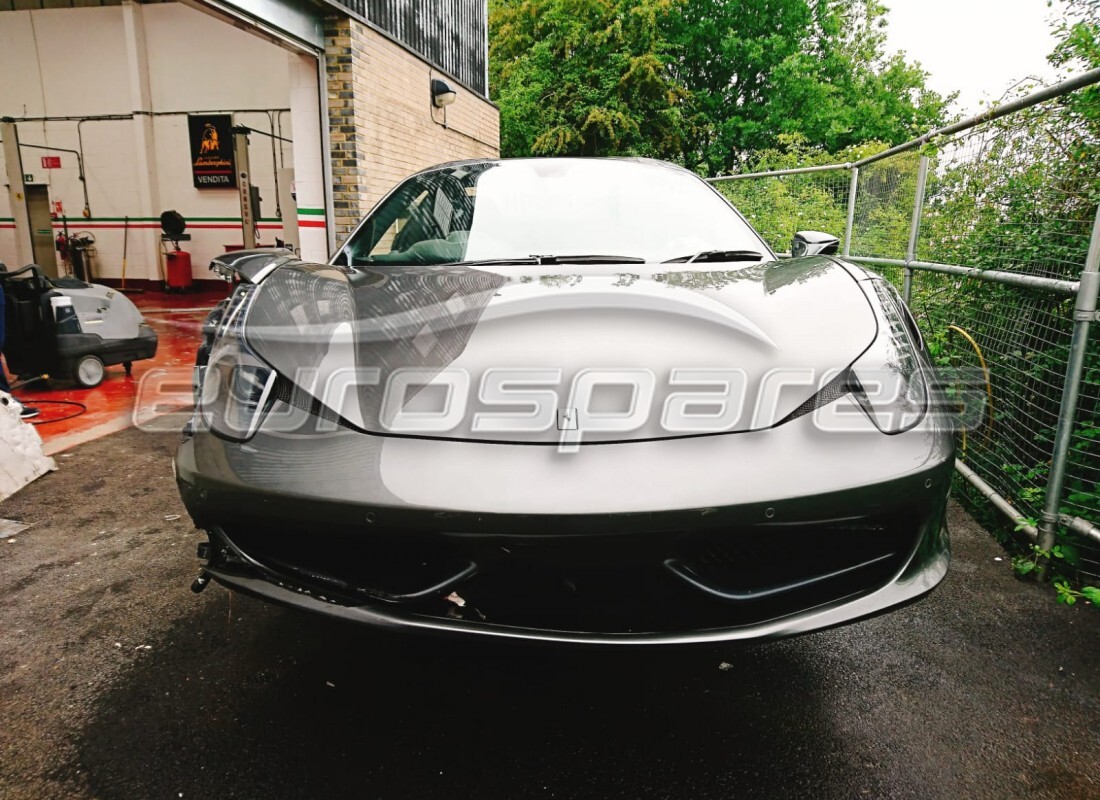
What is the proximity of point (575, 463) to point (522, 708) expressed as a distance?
0.71 meters

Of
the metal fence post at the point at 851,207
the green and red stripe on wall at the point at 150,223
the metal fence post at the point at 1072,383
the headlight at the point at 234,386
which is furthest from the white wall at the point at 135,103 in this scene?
the metal fence post at the point at 1072,383

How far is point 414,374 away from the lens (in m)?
1.42

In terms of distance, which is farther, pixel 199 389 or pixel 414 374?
pixel 199 389

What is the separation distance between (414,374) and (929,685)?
1.46m

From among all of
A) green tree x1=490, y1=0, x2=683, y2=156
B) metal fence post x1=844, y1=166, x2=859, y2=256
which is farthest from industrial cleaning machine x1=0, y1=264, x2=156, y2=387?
green tree x1=490, y1=0, x2=683, y2=156

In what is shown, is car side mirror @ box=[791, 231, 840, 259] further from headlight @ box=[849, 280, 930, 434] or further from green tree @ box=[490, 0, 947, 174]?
green tree @ box=[490, 0, 947, 174]

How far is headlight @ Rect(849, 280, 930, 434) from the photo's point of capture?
142 centimetres

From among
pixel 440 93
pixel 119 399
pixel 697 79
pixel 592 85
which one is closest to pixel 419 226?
pixel 119 399

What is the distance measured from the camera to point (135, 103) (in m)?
12.7

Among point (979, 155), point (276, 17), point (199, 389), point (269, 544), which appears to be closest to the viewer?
point (269, 544)

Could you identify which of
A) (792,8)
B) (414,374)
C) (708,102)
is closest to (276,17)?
(414,374)

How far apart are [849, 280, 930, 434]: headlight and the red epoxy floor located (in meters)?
2.71

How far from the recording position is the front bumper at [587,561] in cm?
122

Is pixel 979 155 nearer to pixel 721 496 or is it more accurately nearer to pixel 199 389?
pixel 721 496
